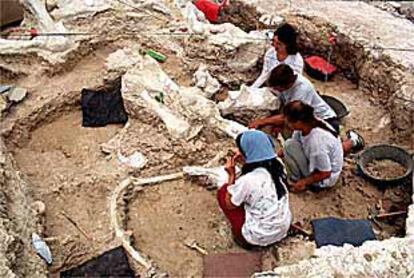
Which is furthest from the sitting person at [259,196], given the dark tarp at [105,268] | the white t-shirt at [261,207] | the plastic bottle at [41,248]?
the plastic bottle at [41,248]

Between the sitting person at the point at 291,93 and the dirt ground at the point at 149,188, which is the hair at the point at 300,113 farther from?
the dirt ground at the point at 149,188

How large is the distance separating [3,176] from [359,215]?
2.50 metres

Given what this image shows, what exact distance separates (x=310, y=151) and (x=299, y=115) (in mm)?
323

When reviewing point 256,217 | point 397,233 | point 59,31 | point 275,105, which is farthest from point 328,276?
point 59,31

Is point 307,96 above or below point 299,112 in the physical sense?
below

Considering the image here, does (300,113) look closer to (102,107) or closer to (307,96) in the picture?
(307,96)

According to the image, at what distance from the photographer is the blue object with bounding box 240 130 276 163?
5109 mm

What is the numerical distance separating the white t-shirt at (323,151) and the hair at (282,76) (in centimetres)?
46

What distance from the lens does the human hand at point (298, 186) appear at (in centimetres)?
584

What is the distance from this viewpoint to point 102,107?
6797mm

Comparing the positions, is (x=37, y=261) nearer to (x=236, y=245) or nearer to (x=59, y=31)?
(x=236, y=245)

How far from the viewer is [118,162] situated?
6156 mm

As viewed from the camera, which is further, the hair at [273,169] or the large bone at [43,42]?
the large bone at [43,42]

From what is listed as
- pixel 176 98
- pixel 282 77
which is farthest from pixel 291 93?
pixel 176 98
